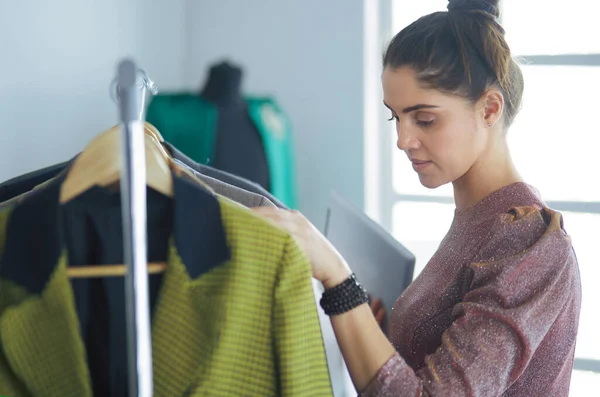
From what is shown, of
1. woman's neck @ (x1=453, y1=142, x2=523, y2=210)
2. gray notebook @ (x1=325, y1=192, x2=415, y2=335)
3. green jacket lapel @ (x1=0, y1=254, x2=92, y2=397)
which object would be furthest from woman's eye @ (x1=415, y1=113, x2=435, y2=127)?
green jacket lapel @ (x1=0, y1=254, x2=92, y2=397)

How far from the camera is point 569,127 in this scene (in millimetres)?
2799

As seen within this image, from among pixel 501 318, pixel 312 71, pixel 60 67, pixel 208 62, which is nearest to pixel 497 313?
pixel 501 318

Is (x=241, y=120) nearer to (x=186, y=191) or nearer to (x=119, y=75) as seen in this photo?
(x=186, y=191)

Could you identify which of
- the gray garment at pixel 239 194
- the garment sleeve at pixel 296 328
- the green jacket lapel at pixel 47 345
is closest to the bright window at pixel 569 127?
the gray garment at pixel 239 194

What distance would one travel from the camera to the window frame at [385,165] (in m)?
2.72

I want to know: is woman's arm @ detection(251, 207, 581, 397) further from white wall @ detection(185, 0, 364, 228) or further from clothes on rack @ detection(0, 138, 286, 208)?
white wall @ detection(185, 0, 364, 228)

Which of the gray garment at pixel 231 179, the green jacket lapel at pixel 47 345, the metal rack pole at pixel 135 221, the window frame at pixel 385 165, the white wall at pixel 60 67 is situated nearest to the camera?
the metal rack pole at pixel 135 221

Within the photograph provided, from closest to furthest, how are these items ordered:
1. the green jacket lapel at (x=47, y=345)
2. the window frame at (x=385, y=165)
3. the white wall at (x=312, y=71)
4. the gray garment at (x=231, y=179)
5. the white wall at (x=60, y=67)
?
the green jacket lapel at (x=47, y=345), the gray garment at (x=231, y=179), the white wall at (x=60, y=67), the window frame at (x=385, y=165), the white wall at (x=312, y=71)

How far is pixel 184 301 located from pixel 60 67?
5.84 ft

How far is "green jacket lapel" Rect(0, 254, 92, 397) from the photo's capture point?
86 cm

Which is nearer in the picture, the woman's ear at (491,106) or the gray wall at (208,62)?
the woman's ear at (491,106)

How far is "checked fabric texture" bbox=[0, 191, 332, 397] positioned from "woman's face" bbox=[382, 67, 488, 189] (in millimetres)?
399

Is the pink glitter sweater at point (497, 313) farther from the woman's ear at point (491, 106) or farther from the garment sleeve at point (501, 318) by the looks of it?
the woman's ear at point (491, 106)

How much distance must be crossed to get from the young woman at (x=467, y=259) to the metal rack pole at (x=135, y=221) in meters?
0.31
